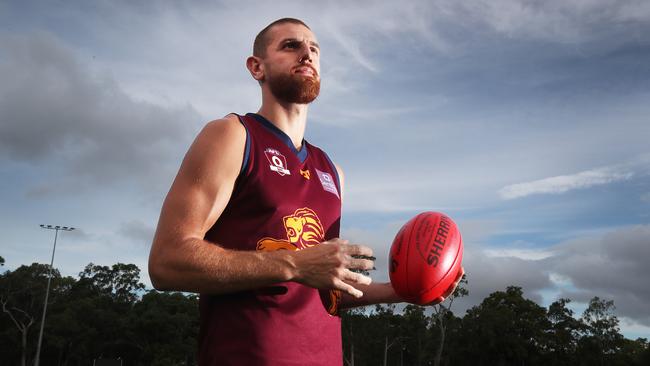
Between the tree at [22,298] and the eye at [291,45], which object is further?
the tree at [22,298]

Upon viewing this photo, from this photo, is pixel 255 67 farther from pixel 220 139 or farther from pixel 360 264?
pixel 360 264

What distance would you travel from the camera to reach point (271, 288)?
3055mm

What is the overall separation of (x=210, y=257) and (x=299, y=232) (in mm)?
694

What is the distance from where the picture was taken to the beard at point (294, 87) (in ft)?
11.9

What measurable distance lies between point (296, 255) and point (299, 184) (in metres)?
0.82

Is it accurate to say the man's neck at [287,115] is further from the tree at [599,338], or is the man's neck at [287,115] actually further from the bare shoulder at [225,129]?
the tree at [599,338]

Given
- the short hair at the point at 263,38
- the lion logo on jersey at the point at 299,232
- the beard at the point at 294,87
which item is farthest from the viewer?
the short hair at the point at 263,38

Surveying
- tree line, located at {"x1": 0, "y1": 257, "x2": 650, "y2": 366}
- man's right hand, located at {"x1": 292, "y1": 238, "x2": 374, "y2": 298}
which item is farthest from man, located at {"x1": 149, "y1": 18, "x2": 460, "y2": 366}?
tree line, located at {"x1": 0, "y1": 257, "x2": 650, "y2": 366}

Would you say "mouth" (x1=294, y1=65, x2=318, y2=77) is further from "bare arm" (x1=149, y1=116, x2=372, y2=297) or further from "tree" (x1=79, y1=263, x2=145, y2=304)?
"tree" (x1=79, y1=263, x2=145, y2=304)

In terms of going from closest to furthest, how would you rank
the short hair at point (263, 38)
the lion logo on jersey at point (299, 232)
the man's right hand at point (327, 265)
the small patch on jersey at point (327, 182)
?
1. the man's right hand at point (327, 265)
2. the lion logo on jersey at point (299, 232)
3. the small patch on jersey at point (327, 182)
4. the short hair at point (263, 38)

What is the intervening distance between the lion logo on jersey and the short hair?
1215 millimetres

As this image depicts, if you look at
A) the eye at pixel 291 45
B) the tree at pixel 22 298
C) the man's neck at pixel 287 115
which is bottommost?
the man's neck at pixel 287 115

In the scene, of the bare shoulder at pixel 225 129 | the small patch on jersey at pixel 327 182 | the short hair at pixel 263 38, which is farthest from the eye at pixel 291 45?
the small patch on jersey at pixel 327 182

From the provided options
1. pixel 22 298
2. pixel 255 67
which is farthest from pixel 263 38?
pixel 22 298
